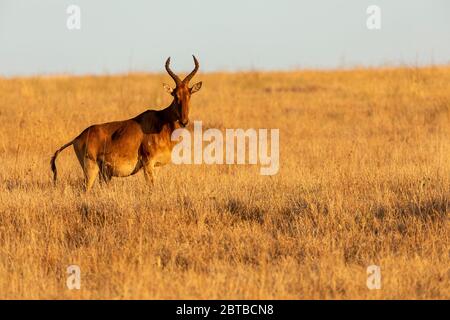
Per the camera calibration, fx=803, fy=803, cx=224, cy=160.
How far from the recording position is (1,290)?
7410 mm

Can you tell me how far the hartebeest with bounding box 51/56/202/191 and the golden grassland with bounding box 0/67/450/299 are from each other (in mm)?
369

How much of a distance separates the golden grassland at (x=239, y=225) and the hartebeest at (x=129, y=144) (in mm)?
369

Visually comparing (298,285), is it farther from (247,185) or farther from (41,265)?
(247,185)

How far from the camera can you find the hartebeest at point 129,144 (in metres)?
12.2

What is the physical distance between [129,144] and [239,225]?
3378 millimetres

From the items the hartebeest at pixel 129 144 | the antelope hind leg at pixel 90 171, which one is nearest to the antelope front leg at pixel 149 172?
the hartebeest at pixel 129 144

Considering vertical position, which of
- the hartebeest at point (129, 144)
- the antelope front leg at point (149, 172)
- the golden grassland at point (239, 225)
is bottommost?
the golden grassland at point (239, 225)

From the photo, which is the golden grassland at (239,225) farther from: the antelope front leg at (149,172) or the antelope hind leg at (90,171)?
the antelope hind leg at (90,171)

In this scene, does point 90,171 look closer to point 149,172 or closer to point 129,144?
point 129,144

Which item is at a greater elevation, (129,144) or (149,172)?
(129,144)

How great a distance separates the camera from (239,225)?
31.3ft

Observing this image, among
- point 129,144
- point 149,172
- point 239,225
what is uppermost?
point 129,144

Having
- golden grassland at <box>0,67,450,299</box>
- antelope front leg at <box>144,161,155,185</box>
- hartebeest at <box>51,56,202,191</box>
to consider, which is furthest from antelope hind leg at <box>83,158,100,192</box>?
antelope front leg at <box>144,161,155,185</box>

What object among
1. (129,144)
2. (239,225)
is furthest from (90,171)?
(239,225)
